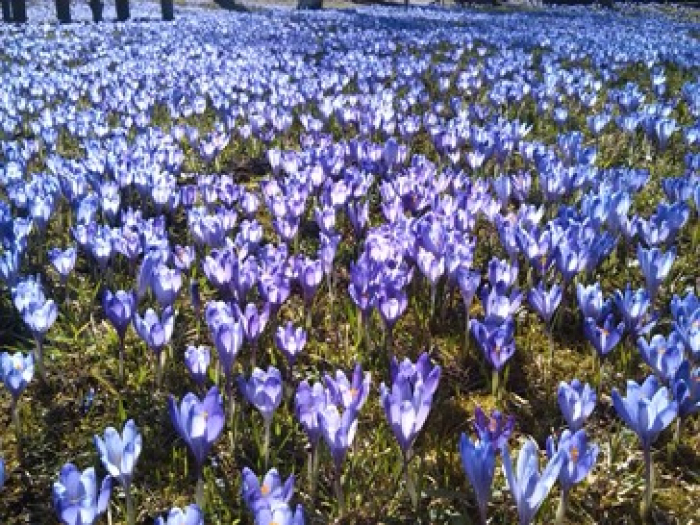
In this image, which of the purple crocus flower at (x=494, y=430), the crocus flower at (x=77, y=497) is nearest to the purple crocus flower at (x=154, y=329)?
the crocus flower at (x=77, y=497)

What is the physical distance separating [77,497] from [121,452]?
219 mm

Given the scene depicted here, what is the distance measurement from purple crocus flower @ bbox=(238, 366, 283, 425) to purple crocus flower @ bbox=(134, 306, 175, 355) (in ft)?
1.51

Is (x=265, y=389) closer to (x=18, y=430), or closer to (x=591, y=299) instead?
(x=18, y=430)

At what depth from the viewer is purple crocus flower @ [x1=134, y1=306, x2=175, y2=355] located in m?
2.42

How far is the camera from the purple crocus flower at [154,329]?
2418 millimetres

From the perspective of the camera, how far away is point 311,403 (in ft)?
6.38

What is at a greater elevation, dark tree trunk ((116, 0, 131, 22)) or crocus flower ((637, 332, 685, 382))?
dark tree trunk ((116, 0, 131, 22))

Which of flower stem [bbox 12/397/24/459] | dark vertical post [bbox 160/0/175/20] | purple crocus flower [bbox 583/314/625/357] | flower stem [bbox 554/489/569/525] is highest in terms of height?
dark vertical post [bbox 160/0/175/20]

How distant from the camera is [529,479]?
1.68 m

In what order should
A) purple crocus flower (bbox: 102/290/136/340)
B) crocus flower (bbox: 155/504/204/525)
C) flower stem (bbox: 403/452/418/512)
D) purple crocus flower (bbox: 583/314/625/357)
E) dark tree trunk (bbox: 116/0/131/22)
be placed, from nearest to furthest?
crocus flower (bbox: 155/504/204/525) → flower stem (bbox: 403/452/418/512) → purple crocus flower (bbox: 583/314/625/357) → purple crocus flower (bbox: 102/290/136/340) → dark tree trunk (bbox: 116/0/131/22)

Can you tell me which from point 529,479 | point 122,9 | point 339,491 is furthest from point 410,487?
point 122,9

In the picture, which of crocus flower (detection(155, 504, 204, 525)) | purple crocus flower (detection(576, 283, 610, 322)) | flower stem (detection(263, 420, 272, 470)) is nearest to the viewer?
crocus flower (detection(155, 504, 204, 525))

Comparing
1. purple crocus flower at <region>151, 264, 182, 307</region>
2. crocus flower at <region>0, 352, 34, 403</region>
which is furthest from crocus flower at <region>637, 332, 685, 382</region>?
crocus flower at <region>0, 352, 34, 403</region>

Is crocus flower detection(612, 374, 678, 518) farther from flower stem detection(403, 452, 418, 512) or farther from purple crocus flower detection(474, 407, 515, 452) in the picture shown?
flower stem detection(403, 452, 418, 512)
